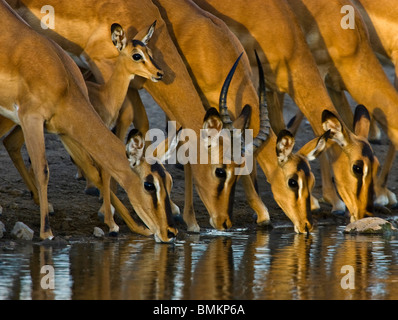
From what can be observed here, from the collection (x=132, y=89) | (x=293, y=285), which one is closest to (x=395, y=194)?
(x=132, y=89)

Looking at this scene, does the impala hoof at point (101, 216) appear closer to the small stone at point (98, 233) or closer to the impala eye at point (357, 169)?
the small stone at point (98, 233)

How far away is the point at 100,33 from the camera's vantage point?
11758mm

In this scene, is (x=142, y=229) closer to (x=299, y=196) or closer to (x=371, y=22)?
(x=299, y=196)

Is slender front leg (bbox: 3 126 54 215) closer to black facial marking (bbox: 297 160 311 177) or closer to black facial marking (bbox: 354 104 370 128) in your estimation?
black facial marking (bbox: 297 160 311 177)

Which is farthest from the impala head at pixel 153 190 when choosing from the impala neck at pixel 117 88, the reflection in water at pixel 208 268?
the impala neck at pixel 117 88

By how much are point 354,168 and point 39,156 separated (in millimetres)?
3699

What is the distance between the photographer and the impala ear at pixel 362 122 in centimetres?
1232

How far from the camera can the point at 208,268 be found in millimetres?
8672

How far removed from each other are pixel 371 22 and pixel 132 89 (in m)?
4.16

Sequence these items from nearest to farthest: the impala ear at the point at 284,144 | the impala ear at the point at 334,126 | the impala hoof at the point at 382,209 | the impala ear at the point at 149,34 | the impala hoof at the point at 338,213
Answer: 1. the impala ear at the point at 149,34
2. the impala ear at the point at 284,144
3. the impala ear at the point at 334,126
4. the impala hoof at the point at 338,213
5. the impala hoof at the point at 382,209

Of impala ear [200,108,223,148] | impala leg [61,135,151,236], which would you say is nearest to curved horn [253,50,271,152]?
impala ear [200,108,223,148]

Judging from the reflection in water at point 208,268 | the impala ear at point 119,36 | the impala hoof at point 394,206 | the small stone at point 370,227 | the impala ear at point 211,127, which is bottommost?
the reflection in water at point 208,268

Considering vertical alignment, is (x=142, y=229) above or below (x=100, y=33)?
below

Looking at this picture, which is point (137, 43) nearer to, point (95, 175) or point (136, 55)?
point (136, 55)
